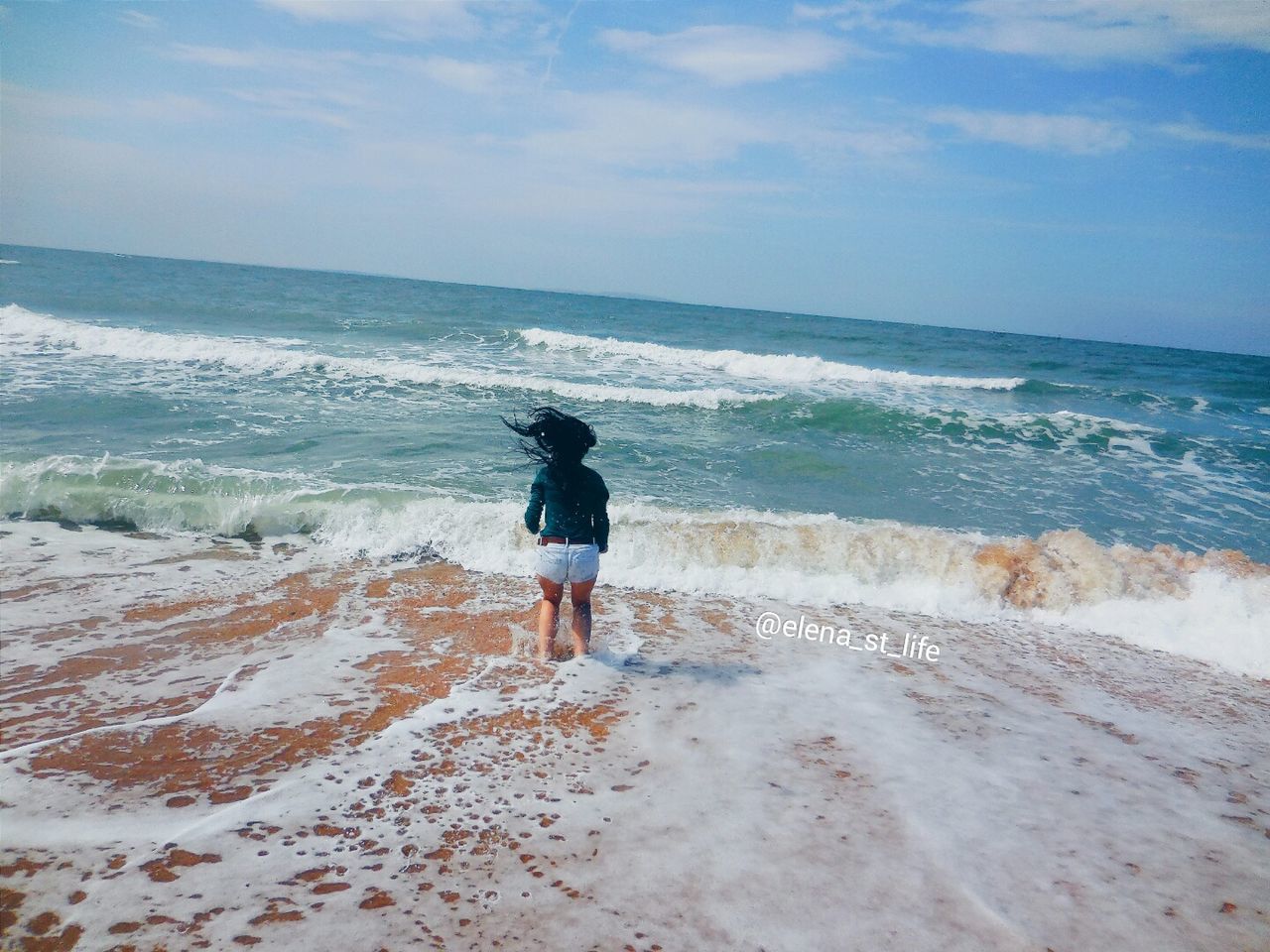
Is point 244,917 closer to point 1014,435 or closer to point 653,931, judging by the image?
point 653,931

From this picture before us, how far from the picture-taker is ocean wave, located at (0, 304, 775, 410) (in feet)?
57.1

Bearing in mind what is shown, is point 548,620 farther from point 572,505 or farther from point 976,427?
point 976,427

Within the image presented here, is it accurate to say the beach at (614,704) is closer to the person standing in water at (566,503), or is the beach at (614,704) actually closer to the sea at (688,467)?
the sea at (688,467)

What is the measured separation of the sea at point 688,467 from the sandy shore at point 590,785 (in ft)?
4.13

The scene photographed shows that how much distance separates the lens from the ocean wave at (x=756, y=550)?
22.5ft

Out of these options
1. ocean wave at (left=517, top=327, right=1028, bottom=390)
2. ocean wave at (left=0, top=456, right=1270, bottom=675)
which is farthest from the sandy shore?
ocean wave at (left=517, top=327, right=1028, bottom=390)

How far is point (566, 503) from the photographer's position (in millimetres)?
4688

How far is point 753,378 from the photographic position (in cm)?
2350

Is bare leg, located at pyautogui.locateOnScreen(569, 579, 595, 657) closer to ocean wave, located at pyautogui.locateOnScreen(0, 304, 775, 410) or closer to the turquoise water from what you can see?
the turquoise water

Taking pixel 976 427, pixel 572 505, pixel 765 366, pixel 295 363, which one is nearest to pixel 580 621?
pixel 572 505

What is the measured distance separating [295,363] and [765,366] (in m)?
15.5

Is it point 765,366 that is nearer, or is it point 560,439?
point 560,439

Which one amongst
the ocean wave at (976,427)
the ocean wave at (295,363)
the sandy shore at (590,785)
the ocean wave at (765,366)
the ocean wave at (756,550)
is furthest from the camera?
the ocean wave at (765,366)

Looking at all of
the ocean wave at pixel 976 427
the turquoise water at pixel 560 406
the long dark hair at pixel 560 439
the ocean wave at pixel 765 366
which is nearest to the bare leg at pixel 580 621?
the long dark hair at pixel 560 439
